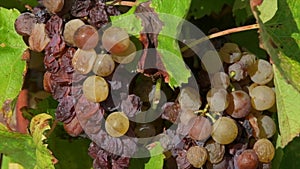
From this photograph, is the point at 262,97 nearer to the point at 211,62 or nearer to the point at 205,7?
the point at 211,62

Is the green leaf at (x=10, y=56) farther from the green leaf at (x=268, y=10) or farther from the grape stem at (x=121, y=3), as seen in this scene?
the green leaf at (x=268, y=10)

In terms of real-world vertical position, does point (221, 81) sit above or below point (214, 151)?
above

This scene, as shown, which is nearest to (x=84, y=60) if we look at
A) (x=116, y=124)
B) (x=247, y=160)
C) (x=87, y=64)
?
(x=87, y=64)

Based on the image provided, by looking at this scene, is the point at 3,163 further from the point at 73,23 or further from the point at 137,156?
the point at 73,23

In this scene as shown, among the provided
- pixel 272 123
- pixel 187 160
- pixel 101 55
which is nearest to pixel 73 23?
pixel 101 55

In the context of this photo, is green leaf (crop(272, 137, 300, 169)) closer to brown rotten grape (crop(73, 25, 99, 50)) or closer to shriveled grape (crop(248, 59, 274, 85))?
shriveled grape (crop(248, 59, 274, 85))

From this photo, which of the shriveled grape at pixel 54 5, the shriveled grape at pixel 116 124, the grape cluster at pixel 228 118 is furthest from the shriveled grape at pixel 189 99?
the shriveled grape at pixel 54 5
